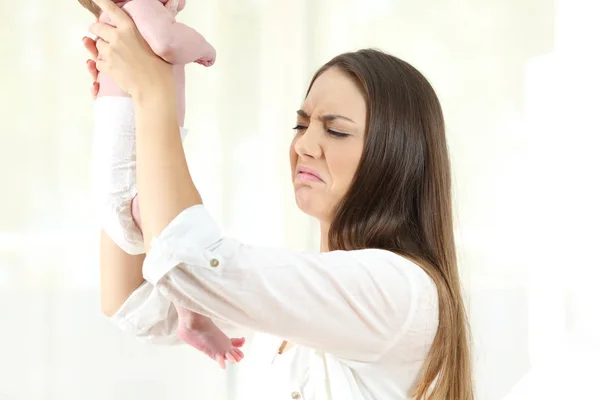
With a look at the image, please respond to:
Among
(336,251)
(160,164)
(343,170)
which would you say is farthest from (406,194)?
(160,164)

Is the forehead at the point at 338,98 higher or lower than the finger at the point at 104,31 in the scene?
lower

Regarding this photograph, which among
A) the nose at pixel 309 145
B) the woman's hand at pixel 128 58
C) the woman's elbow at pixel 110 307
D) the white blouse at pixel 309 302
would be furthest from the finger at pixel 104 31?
the woman's elbow at pixel 110 307

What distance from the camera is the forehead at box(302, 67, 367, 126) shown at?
139 centimetres

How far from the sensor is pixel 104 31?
1118mm

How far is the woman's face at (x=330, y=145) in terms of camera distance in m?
1.37

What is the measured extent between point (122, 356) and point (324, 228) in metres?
0.98

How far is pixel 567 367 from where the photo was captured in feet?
7.19

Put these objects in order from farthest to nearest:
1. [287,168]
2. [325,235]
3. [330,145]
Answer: [287,168], [325,235], [330,145]

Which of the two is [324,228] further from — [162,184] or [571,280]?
[571,280]

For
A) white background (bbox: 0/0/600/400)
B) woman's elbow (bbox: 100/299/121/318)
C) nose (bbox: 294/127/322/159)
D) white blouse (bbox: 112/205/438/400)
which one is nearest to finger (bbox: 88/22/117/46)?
white blouse (bbox: 112/205/438/400)

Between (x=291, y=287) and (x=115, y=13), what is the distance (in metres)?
0.46

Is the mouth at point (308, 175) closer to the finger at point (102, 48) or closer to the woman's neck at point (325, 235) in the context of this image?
the woman's neck at point (325, 235)

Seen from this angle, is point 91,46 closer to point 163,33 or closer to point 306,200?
point 163,33

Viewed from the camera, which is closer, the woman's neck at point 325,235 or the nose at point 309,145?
the nose at point 309,145
